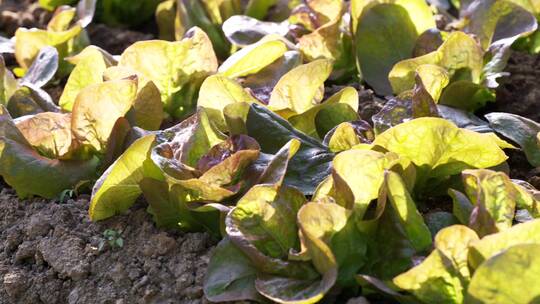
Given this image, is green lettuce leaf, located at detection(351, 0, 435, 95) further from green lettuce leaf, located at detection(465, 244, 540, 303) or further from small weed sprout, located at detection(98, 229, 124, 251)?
green lettuce leaf, located at detection(465, 244, 540, 303)

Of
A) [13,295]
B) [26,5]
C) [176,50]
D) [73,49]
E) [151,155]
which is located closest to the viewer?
[151,155]

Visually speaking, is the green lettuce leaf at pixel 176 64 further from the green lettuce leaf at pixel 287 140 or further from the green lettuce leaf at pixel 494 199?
the green lettuce leaf at pixel 494 199

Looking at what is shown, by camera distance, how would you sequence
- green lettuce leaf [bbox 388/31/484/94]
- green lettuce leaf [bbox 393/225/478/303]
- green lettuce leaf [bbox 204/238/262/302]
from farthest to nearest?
green lettuce leaf [bbox 388/31/484/94] < green lettuce leaf [bbox 204/238/262/302] < green lettuce leaf [bbox 393/225/478/303]

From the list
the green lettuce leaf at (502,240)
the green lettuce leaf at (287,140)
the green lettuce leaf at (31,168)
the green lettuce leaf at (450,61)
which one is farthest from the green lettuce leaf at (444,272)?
the green lettuce leaf at (31,168)

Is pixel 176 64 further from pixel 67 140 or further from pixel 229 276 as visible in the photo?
pixel 229 276

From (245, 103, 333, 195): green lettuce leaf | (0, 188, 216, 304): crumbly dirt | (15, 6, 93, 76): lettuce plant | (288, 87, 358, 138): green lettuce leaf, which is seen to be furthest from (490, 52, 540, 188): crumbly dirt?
(15, 6, 93, 76): lettuce plant

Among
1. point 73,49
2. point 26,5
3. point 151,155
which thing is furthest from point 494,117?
point 26,5

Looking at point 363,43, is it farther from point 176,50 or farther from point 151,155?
point 151,155

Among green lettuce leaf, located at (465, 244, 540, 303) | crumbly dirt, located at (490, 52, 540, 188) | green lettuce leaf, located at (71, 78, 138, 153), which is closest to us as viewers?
green lettuce leaf, located at (465, 244, 540, 303)
